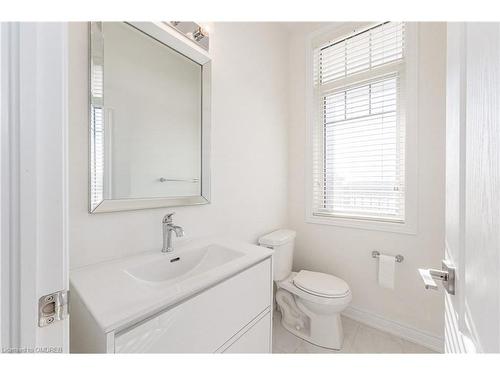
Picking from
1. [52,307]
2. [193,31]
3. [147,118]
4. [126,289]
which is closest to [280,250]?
[126,289]

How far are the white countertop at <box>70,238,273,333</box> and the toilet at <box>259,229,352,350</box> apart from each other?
2.19 feet

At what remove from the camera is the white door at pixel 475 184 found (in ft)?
1.07

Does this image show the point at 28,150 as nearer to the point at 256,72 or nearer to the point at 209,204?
the point at 209,204

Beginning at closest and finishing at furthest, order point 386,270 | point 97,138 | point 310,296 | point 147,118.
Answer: point 97,138 < point 147,118 < point 310,296 < point 386,270

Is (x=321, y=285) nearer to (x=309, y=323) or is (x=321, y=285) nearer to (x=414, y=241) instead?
(x=309, y=323)

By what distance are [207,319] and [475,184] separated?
0.88m

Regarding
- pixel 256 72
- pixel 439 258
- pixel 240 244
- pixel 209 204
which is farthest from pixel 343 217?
pixel 256 72

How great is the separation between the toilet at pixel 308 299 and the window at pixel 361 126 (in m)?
0.50

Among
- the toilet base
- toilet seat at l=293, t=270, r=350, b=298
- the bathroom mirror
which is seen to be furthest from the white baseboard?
the bathroom mirror

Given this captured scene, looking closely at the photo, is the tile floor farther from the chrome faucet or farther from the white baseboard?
the chrome faucet

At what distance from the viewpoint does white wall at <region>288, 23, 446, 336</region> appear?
1.39 metres

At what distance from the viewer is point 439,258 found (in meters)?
1.40

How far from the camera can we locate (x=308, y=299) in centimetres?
145

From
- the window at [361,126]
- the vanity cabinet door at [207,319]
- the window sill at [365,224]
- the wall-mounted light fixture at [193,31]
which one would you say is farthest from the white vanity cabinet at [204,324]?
the wall-mounted light fixture at [193,31]
